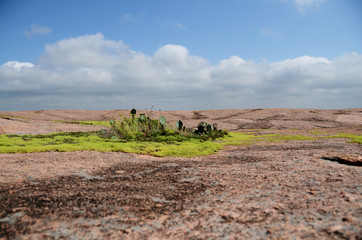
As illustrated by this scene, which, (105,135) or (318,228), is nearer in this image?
(318,228)

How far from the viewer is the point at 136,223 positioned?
101 inches

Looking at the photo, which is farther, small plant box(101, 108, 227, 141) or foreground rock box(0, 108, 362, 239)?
small plant box(101, 108, 227, 141)

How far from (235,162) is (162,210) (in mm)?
3131

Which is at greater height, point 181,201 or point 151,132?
point 151,132

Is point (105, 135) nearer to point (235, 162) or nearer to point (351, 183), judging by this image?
point (235, 162)

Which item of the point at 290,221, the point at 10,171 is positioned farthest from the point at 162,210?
the point at 10,171

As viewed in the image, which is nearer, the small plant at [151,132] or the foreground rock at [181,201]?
the foreground rock at [181,201]

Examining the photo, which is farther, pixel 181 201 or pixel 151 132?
pixel 151 132

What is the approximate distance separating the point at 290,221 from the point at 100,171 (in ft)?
11.2

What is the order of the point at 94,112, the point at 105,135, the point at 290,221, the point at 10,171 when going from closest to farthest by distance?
the point at 290,221 < the point at 10,171 < the point at 105,135 < the point at 94,112

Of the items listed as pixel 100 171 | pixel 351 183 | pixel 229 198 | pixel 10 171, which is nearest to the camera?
pixel 229 198

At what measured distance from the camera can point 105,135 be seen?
414 inches

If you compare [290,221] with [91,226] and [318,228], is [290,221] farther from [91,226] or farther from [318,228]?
[91,226]

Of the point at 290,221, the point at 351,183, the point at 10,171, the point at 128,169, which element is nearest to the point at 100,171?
the point at 128,169
